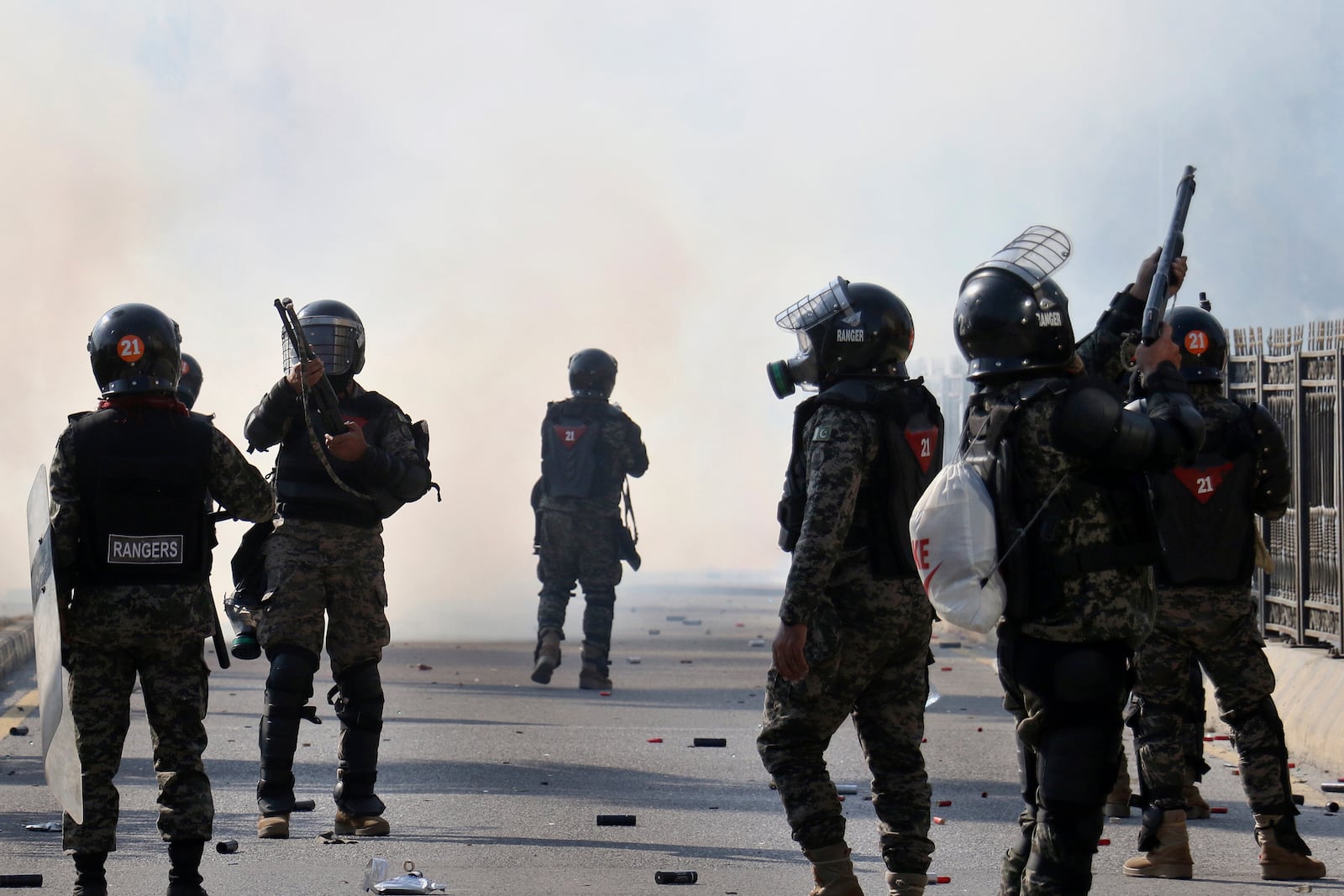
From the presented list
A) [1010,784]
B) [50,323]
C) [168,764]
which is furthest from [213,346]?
[168,764]

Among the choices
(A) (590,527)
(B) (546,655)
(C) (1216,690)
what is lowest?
(B) (546,655)

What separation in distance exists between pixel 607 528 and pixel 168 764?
6.95m

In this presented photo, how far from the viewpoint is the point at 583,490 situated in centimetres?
1205

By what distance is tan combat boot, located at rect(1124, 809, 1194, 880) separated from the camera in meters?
5.95

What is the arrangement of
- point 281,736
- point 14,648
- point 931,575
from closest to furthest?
point 931,575, point 281,736, point 14,648

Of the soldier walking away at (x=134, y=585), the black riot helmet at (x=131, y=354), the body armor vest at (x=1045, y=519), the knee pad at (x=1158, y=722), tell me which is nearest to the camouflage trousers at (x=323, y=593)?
the soldier walking away at (x=134, y=585)

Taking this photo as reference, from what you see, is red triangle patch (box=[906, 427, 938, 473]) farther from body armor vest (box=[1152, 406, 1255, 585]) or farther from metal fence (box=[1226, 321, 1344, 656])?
metal fence (box=[1226, 321, 1344, 656])

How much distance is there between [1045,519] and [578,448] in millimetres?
7680

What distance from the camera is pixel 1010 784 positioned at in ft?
25.7

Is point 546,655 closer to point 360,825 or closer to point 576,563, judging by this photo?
point 576,563

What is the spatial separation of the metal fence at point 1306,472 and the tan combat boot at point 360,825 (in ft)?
17.0

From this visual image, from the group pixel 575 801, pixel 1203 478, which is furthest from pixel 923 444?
pixel 575 801

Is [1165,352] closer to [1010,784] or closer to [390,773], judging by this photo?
[1010,784]

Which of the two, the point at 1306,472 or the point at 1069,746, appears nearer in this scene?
the point at 1069,746
